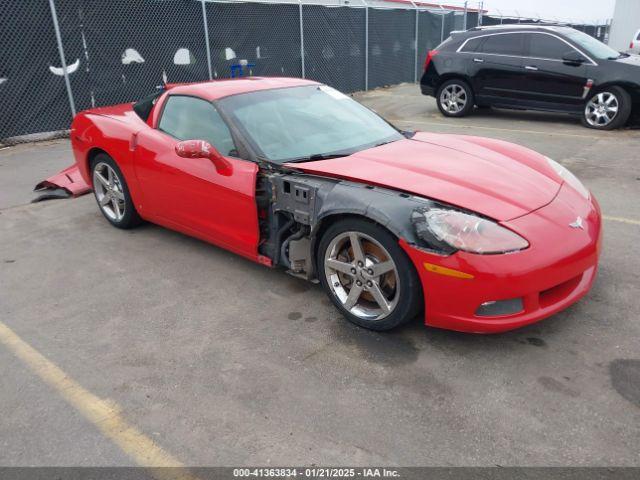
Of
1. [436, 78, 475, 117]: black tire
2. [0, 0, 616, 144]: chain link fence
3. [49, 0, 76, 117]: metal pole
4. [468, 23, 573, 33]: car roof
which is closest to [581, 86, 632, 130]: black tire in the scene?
[468, 23, 573, 33]: car roof

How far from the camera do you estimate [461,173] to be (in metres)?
3.29

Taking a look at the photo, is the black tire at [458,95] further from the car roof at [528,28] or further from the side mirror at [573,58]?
the side mirror at [573,58]

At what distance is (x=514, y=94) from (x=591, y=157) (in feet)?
8.98

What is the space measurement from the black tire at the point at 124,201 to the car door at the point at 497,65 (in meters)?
7.25

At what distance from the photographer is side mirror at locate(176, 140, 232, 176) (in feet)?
11.8

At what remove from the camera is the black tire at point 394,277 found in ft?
9.43

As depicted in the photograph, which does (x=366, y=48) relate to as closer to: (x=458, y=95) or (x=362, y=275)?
(x=458, y=95)

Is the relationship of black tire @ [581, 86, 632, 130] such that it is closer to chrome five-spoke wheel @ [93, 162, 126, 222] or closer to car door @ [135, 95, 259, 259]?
car door @ [135, 95, 259, 259]

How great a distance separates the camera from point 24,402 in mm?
2699

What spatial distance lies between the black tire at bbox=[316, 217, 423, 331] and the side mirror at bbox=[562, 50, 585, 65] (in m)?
7.49

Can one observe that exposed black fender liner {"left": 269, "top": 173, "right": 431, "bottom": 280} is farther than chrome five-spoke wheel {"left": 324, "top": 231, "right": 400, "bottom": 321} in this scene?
No

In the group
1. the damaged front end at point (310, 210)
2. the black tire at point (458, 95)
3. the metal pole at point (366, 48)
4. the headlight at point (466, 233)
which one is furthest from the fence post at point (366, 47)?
the headlight at point (466, 233)

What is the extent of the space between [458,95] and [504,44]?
1214mm

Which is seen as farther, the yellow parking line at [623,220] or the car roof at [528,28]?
the car roof at [528,28]
